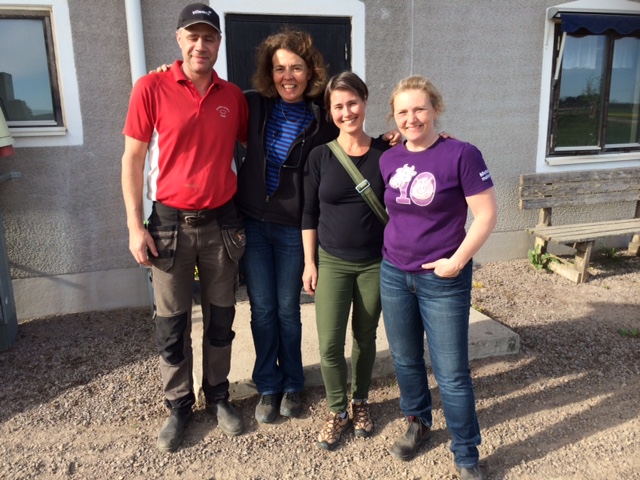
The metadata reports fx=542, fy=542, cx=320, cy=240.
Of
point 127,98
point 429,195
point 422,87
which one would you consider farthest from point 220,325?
point 127,98

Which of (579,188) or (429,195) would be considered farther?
(579,188)

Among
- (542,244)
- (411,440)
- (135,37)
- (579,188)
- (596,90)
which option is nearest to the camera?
(411,440)

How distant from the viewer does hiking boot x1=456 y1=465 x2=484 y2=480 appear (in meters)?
2.41

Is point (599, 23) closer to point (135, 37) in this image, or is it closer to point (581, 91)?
point (581, 91)

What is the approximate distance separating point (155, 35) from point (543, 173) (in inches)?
A: 154

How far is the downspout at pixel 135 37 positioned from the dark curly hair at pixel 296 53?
6.09 ft

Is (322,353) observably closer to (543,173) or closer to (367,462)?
(367,462)

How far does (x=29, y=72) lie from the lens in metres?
4.17

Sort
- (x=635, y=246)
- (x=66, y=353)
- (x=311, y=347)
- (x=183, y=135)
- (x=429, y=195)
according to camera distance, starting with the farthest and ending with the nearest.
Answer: (x=635, y=246) → (x=66, y=353) → (x=311, y=347) → (x=183, y=135) → (x=429, y=195)

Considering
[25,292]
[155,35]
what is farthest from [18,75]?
[25,292]

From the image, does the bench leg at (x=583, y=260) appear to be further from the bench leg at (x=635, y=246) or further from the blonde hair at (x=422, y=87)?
the blonde hair at (x=422, y=87)

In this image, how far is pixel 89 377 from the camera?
3475 mm

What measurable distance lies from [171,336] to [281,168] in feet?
3.23

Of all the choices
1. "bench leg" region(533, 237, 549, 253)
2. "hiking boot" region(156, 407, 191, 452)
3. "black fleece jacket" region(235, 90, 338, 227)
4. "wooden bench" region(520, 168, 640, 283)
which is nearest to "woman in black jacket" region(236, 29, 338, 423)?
"black fleece jacket" region(235, 90, 338, 227)
